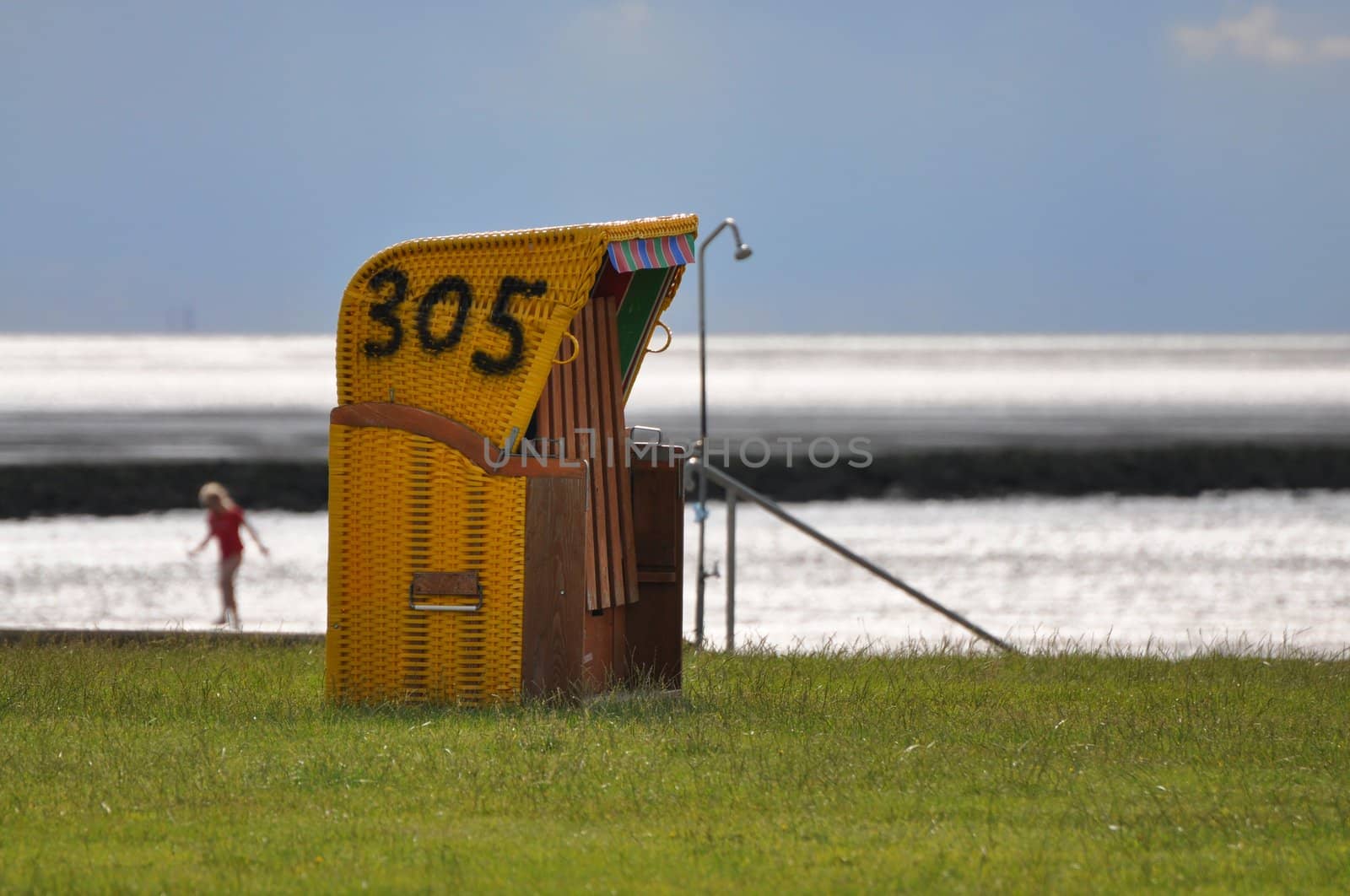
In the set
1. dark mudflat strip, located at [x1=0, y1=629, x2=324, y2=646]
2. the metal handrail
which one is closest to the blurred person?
dark mudflat strip, located at [x1=0, y1=629, x2=324, y2=646]

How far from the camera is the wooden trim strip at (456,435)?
788 cm

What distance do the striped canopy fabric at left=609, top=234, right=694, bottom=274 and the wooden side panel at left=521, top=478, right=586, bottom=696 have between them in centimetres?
107

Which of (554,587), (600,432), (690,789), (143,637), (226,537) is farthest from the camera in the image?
(226,537)

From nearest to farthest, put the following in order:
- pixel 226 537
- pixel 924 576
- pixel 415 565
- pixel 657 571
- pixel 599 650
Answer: pixel 415 565, pixel 599 650, pixel 657 571, pixel 226 537, pixel 924 576

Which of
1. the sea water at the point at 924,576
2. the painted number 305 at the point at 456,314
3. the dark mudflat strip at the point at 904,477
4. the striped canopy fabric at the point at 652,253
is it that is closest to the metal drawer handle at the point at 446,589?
the sea water at the point at 924,576

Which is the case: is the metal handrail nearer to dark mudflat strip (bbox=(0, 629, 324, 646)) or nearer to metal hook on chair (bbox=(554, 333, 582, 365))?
dark mudflat strip (bbox=(0, 629, 324, 646))

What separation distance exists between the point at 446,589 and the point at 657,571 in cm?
147

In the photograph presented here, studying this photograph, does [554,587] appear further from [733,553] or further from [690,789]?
[733,553]

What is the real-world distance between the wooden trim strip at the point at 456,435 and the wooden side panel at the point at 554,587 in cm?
7

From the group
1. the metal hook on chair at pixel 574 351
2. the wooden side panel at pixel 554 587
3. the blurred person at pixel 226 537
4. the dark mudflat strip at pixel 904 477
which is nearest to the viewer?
the wooden side panel at pixel 554 587

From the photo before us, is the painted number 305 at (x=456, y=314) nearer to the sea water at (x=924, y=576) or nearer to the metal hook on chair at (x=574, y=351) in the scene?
the metal hook on chair at (x=574, y=351)

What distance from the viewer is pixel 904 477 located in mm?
54938

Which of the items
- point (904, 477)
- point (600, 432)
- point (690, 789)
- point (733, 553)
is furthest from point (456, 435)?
point (904, 477)

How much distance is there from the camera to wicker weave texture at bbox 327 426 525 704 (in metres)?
7.89
